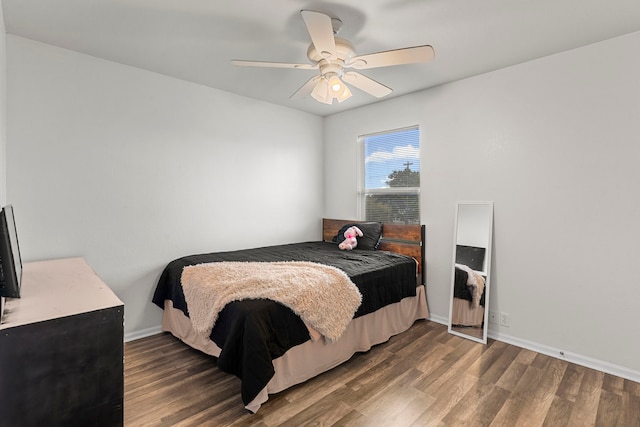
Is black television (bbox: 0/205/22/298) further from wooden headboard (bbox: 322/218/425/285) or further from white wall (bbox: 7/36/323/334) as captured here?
wooden headboard (bbox: 322/218/425/285)

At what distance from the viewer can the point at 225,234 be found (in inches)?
141

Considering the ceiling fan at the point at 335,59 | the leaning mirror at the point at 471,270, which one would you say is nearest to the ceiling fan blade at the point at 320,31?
the ceiling fan at the point at 335,59

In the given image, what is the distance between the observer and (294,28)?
2207 millimetres

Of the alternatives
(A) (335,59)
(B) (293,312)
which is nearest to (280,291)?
(B) (293,312)

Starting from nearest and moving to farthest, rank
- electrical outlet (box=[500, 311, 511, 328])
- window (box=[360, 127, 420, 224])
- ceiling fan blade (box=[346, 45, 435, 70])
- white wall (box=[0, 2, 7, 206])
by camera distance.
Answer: ceiling fan blade (box=[346, 45, 435, 70]), white wall (box=[0, 2, 7, 206]), electrical outlet (box=[500, 311, 511, 328]), window (box=[360, 127, 420, 224])

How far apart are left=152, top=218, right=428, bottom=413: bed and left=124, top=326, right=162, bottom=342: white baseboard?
0.09 m

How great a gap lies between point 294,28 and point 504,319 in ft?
9.82

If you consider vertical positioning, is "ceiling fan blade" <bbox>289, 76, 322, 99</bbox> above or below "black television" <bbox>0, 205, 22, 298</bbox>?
above

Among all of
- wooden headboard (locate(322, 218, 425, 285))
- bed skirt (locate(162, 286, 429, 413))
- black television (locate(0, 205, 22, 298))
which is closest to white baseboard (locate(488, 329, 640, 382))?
bed skirt (locate(162, 286, 429, 413))

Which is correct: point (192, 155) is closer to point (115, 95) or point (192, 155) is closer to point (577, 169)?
point (115, 95)

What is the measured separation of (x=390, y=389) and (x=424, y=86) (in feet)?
9.28

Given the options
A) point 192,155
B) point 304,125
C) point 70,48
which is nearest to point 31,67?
point 70,48

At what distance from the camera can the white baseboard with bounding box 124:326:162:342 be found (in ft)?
9.61

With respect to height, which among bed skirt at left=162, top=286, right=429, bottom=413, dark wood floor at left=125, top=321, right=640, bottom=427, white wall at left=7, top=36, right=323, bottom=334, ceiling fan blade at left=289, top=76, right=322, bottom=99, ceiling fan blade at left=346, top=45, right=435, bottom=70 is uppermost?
ceiling fan blade at left=346, top=45, right=435, bottom=70
